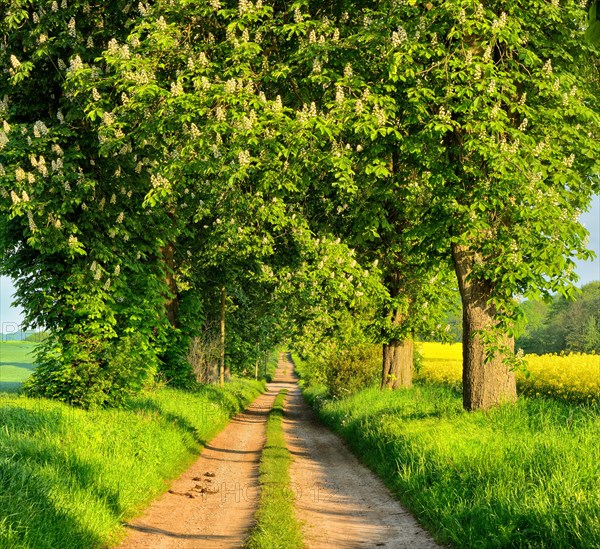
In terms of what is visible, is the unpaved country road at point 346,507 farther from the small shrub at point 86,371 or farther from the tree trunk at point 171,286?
the tree trunk at point 171,286

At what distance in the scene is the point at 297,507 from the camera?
35.4ft

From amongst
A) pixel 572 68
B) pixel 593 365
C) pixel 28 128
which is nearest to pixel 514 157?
pixel 572 68

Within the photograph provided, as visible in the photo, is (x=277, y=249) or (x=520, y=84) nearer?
(x=520, y=84)

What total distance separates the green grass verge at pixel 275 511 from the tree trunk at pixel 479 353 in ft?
15.4

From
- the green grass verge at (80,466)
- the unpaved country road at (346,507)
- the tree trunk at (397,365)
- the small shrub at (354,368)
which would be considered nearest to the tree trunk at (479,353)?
the unpaved country road at (346,507)

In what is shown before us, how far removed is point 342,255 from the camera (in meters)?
19.0

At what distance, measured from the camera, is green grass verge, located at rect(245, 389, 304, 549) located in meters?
8.30

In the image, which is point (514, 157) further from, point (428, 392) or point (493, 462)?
point (428, 392)

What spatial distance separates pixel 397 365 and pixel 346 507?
13763 mm

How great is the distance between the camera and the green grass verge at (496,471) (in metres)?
7.23

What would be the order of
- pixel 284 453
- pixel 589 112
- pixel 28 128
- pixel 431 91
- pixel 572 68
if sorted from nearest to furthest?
pixel 431 91 < pixel 589 112 < pixel 572 68 < pixel 28 128 < pixel 284 453

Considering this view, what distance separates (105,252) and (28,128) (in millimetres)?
3688

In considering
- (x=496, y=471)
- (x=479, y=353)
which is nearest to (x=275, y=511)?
(x=496, y=471)

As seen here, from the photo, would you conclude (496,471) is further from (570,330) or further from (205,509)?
(570,330)
